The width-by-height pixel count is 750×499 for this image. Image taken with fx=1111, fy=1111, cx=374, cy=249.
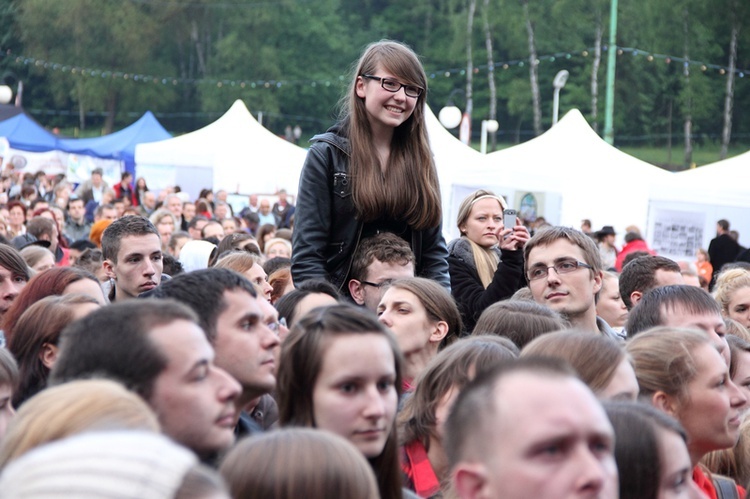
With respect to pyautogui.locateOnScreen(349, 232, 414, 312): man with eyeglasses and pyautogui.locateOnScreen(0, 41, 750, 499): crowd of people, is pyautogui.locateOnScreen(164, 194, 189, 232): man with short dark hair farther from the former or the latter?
pyautogui.locateOnScreen(349, 232, 414, 312): man with eyeglasses

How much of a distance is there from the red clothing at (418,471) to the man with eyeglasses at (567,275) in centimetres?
178

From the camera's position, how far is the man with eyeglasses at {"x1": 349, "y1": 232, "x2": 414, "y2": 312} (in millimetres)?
4773

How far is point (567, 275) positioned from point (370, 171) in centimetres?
139

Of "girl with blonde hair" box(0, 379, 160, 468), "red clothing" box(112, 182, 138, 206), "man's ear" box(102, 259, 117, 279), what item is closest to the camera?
"girl with blonde hair" box(0, 379, 160, 468)

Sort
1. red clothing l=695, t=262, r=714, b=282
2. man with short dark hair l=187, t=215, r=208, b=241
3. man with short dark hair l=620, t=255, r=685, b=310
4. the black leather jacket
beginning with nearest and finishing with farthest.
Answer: the black leather jacket → man with short dark hair l=620, t=255, r=685, b=310 → man with short dark hair l=187, t=215, r=208, b=241 → red clothing l=695, t=262, r=714, b=282

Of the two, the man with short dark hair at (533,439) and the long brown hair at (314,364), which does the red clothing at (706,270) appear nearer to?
the long brown hair at (314,364)

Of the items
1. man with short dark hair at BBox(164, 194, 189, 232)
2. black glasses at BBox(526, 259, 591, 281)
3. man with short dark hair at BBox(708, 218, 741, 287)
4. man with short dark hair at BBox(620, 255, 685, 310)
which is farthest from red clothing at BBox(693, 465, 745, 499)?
man with short dark hair at BBox(164, 194, 189, 232)

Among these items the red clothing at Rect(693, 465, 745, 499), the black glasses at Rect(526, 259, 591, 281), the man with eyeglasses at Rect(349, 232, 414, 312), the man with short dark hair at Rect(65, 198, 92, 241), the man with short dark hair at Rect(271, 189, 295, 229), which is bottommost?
the man with short dark hair at Rect(271, 189, 295, 229)

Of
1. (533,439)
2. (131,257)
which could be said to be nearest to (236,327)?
(533,439)

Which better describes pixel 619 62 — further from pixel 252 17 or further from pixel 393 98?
pixel 393 98

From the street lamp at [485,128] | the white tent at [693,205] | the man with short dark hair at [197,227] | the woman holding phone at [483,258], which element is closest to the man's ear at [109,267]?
the woman holding phone at [483,258]

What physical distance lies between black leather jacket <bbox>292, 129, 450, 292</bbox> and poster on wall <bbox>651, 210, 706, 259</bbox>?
1447cm

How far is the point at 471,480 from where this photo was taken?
251 cm

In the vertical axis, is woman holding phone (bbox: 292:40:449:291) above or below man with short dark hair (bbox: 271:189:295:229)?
above
